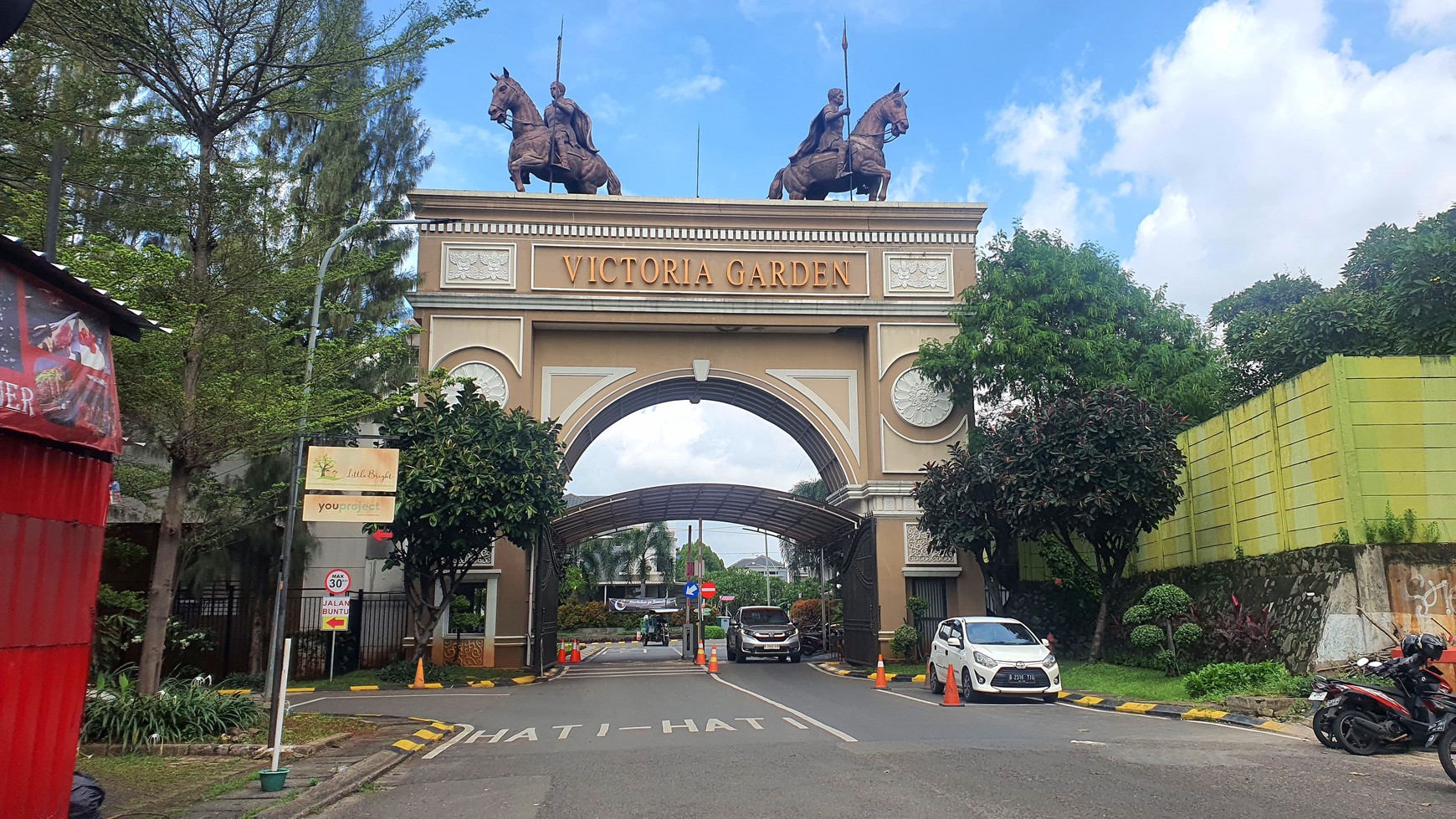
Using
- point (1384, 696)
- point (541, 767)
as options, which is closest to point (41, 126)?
point (541, 767)

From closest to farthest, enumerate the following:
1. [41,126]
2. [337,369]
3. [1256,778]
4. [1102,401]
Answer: [1256,778], [41,126], [337,369], [1102,401]

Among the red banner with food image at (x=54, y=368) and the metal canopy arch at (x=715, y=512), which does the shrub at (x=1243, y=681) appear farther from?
the red banner with food image at (x=54, y=368)

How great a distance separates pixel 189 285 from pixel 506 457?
10102mm

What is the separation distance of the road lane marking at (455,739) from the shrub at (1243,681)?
1053cm

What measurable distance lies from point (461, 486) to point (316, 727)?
26.6 ft

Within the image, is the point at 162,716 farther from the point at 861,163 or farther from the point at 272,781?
the point at 861,163

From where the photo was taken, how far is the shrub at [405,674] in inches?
896

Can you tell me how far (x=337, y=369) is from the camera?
47.6 feet

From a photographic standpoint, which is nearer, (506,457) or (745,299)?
(506,457)

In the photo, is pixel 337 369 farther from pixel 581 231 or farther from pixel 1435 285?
pixel 1435 285

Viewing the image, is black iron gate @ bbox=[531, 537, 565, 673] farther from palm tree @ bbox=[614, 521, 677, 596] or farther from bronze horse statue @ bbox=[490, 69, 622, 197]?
palm tree @ bbox=[614, 521, 677, 596]

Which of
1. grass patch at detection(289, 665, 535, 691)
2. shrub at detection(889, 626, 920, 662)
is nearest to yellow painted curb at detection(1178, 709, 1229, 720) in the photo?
shrub at detection(889, 626, 920, 662)

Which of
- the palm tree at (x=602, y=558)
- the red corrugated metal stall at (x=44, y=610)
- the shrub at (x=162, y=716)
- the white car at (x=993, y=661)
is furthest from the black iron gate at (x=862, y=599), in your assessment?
the palm tree at (x=602, y=558)

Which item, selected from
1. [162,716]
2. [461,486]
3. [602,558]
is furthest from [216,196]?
[602,558]
